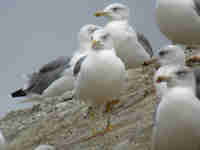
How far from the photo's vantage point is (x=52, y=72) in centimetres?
1338

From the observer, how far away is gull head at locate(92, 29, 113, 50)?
965 cm

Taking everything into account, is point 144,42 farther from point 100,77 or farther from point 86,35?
point 100,77

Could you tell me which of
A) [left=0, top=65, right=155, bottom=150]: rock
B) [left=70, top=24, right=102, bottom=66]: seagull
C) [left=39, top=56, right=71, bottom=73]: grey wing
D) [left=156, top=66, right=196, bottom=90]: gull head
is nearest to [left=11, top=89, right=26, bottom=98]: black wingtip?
[left=39, top=56, right=71, bottom=73]: grey wing

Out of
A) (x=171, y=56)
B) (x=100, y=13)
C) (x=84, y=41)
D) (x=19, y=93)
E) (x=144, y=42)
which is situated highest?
(x=100, y=13)

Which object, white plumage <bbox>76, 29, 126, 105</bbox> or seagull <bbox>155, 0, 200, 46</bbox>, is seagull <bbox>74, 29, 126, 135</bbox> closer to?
white plumage <bbox>76, 29, 126, 105</bbox>

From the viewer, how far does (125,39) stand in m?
12.3

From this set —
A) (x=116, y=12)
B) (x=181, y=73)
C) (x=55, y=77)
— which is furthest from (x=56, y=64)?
(x=181, y=73)

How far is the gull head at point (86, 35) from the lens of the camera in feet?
42.1

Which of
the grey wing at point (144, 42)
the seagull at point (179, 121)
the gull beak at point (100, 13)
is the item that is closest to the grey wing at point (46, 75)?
the gull beak at point (100, 13)

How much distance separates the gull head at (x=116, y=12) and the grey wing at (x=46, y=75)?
127 cm

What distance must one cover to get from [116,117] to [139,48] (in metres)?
2.81

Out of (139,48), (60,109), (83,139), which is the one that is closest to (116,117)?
(83,139)

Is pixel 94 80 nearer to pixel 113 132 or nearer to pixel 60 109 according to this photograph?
pixel 113 132

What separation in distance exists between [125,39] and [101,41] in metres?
2.62
